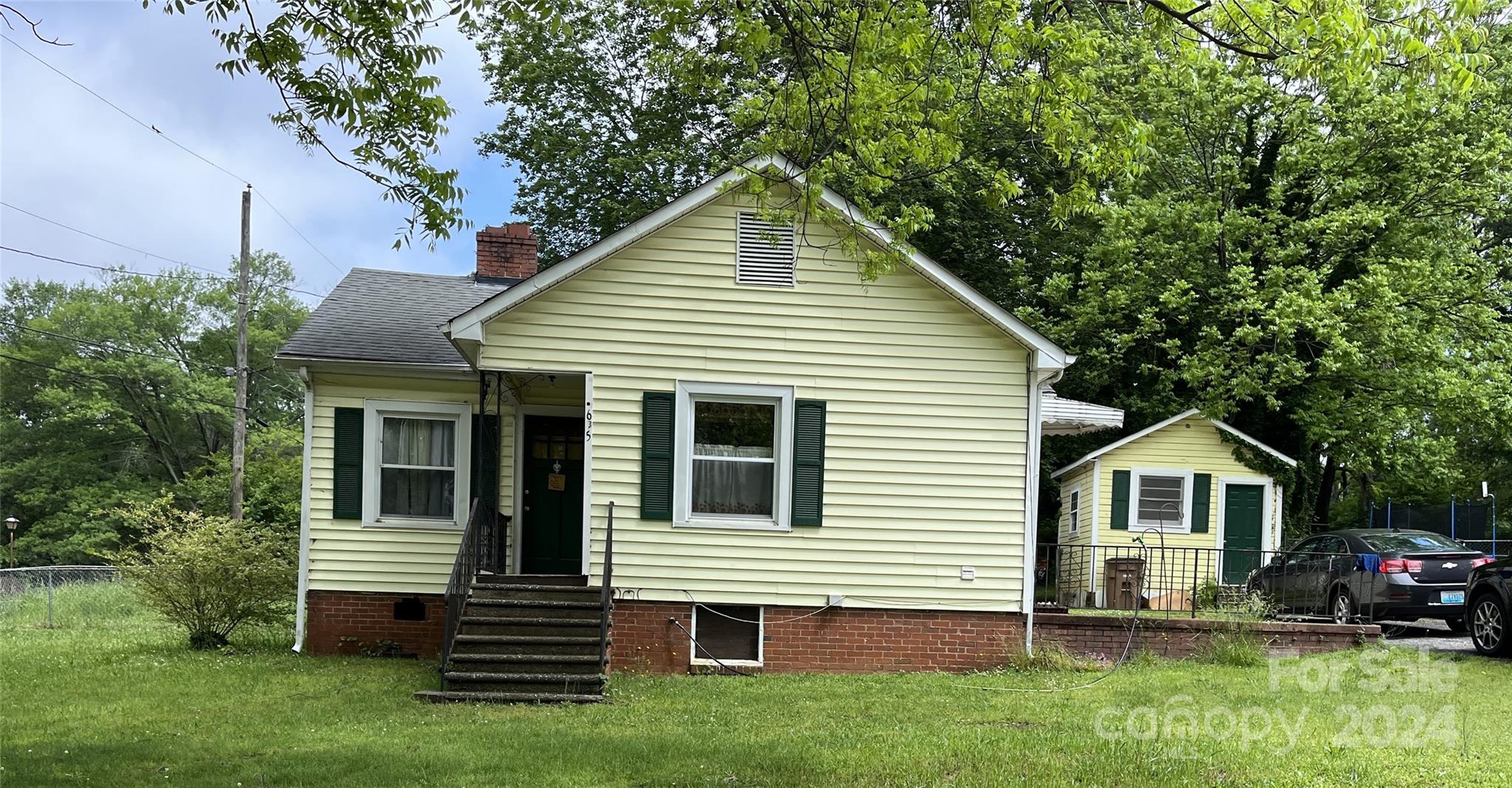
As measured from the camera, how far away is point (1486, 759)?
7828 mm

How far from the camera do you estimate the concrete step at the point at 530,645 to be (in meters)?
11.4

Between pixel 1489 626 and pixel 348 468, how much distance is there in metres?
12.5

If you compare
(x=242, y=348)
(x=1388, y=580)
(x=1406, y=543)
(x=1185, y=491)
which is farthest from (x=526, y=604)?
(x=242, y=348)

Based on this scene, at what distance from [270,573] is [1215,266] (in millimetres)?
18566

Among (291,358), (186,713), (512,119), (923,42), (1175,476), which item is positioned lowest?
(186,713)

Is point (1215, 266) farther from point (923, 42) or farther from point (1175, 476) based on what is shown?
point (923, 42)

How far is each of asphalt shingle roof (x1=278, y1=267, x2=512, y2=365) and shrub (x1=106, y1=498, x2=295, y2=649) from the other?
2.45 meters

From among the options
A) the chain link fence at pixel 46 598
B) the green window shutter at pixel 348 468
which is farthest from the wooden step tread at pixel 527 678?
the chain link fence at pixel 46 598

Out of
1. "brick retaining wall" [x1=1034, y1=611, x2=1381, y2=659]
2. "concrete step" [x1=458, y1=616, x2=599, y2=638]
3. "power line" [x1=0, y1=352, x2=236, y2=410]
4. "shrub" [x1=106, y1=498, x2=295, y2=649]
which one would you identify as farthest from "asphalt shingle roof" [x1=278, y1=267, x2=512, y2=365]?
"power line" [x1=0, y1=352, x2=236, y2=410]

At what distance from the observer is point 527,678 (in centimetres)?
1079

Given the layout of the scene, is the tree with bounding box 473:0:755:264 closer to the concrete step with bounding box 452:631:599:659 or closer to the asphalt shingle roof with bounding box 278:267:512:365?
the asphalt shingle roof with bounding box 278:267:512:365

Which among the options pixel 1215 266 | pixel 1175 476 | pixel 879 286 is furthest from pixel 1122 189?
pixel 879 286

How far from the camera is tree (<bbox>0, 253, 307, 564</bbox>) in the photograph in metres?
45.3

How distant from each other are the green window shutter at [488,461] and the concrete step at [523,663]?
258 centimetres
